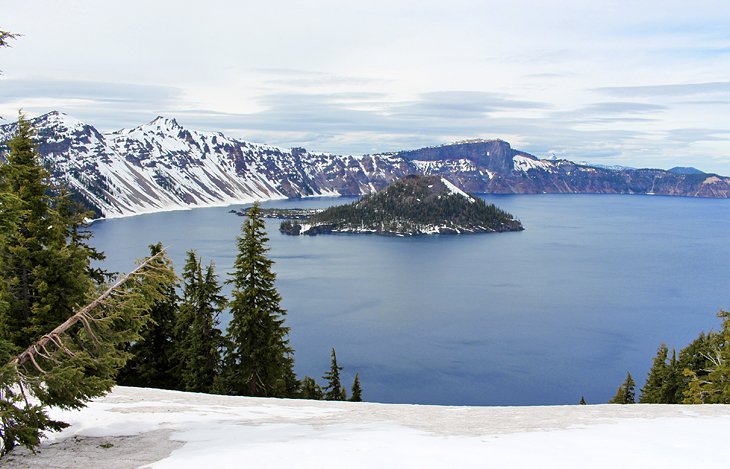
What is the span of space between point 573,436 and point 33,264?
69.6 feet

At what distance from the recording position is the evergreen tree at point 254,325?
89.7 ft

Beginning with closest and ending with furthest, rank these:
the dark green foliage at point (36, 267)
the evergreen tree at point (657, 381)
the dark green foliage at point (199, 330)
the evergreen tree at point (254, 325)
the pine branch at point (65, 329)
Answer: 1. the pine branch at point (65, 329)
2. the dark green foliage at point (36, 267)
3. the evergreen tree at point (254, 325)
4. the dark green foliage at point (199, 330)
5. the evergreen tree at point (657, 381)

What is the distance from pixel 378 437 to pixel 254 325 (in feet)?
59.1

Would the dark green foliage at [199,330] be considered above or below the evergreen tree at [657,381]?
above

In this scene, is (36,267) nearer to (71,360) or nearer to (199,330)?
(199,330)

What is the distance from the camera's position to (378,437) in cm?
1088

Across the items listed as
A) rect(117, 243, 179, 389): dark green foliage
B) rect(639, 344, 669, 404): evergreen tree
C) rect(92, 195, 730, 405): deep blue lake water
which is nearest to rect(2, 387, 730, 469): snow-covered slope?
rect(117, 243, 179, 389): dark green foliage

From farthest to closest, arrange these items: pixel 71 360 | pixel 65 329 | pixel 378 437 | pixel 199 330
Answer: pixel 199 330 < pixel 378 437 < pixel 65 329 < pixel 71 360

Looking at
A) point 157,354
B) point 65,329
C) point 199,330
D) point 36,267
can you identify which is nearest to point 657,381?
point 199,330

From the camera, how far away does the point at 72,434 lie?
11.9 m

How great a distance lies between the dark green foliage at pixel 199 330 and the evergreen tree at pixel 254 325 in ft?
4.49

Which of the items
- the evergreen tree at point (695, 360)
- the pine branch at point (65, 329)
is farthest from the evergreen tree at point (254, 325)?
the evergreen tree at point (695, 360)

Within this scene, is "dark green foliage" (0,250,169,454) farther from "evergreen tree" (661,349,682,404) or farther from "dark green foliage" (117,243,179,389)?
"evergreen tree" (661,349,682,404)

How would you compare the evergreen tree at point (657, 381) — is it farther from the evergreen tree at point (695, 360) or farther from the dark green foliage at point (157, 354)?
the dark green foliage at point (157, 354)
